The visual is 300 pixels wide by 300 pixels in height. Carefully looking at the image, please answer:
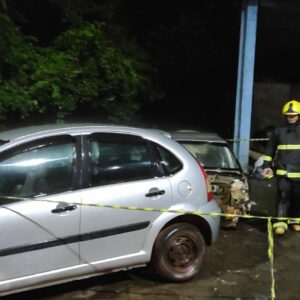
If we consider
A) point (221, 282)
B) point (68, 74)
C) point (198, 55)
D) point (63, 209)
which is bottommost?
point (221, 282)

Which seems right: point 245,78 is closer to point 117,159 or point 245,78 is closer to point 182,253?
point 182,253

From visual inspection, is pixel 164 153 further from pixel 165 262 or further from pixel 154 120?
pixel 154 120

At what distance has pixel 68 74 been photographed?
27.8 ft

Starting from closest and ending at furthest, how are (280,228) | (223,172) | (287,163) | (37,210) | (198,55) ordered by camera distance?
(37,210)
(280,228)
(287,163)
(223,172)
(198,55)

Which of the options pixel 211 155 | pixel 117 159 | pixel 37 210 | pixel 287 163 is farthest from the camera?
pixel 211 155

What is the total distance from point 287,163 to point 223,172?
0.82 metres

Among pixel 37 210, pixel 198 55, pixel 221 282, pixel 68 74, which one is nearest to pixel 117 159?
pixel 37 210

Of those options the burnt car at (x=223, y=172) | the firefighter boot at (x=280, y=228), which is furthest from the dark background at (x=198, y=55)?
the firefighter boot at (x=280, y=228)

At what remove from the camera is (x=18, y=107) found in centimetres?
813

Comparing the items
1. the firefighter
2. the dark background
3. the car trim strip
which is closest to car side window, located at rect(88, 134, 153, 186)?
the car trim strip

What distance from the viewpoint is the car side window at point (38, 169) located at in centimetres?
451

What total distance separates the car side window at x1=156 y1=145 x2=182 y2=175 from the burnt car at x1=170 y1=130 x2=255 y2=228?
1.69m

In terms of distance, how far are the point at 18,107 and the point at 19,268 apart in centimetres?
414

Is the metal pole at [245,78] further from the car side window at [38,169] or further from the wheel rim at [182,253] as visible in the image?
the car side window at [38,169]
